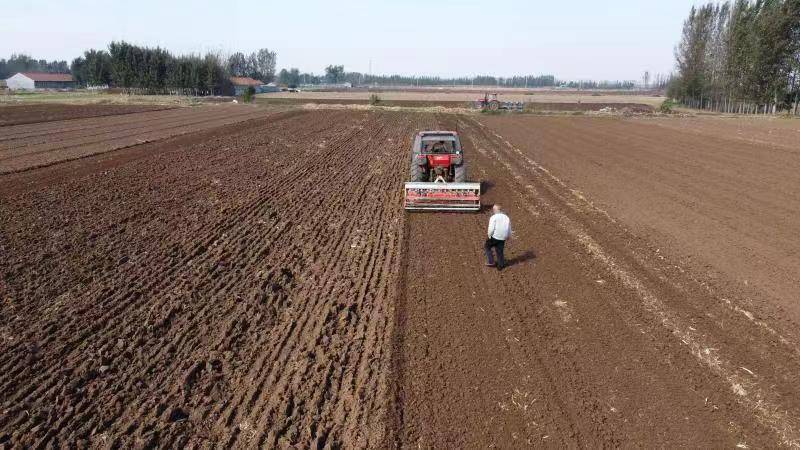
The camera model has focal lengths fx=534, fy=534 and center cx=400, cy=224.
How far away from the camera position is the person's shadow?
424 inches

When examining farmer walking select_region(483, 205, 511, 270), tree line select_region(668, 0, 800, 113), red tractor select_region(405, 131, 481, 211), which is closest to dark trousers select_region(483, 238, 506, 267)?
farmer walking select_region(483, 205, 511, 270)

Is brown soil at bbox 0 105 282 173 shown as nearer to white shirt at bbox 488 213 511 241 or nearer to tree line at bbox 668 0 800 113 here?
white shirt at bbox 488 213 511 241

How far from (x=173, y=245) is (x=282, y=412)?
6.66 meters

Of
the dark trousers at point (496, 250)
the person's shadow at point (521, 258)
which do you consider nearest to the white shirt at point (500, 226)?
the dark trousers at point (496, 250)

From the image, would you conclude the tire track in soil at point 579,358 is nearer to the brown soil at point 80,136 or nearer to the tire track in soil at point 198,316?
the tire track in soil at point 198,316

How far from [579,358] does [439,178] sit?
28.2 feet

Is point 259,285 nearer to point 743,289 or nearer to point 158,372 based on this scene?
point 158,372

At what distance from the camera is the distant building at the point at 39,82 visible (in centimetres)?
12075

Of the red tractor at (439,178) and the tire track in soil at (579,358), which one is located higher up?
the red tractor at (439,178)

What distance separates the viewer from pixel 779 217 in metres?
14.2

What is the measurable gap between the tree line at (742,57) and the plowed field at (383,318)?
171ft

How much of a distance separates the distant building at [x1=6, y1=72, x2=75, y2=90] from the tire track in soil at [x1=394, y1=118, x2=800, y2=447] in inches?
5533

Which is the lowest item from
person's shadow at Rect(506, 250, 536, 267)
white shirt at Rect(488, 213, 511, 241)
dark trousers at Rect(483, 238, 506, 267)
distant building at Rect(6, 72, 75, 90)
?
person's shadow at Rect(506, 250, 536, 267)

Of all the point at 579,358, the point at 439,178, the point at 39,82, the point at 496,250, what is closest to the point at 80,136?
the point at 439,178
